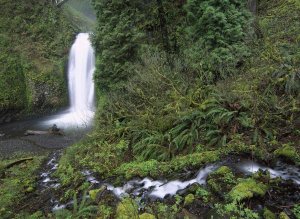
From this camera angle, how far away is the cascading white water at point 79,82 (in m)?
20.4

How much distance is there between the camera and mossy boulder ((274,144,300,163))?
20.9ft

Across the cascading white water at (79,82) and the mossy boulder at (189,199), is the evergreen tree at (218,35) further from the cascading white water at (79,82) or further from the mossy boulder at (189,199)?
the cascading white water at (79,82)

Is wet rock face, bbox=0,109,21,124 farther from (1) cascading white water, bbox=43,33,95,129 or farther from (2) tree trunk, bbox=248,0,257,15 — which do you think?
(2) tree trunk, bbox=248,0,257,15

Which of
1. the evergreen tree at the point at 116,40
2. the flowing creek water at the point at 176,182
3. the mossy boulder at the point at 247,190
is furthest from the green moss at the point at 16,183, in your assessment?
the mossy boulder at the point at 247,190

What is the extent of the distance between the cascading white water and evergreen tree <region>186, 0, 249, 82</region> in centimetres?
1008

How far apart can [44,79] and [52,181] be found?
14179 millimetres

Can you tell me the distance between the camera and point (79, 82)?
22.1 metres

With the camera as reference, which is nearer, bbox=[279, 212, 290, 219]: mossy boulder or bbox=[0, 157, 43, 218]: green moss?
bbox=[279, 212, 290, 219]: mossy boulder

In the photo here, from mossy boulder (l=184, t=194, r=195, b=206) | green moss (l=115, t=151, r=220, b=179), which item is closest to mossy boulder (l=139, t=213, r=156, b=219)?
mossy boulder (l=184, t=194, r=195, b=206)

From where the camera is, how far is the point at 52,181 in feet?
33.0

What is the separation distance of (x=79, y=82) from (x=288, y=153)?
17654 millimetres

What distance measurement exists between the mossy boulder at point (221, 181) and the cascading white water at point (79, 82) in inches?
554

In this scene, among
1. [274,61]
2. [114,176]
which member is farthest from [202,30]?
[114,176]

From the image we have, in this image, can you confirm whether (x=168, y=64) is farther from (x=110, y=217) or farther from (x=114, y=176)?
(x=110, y=217)
